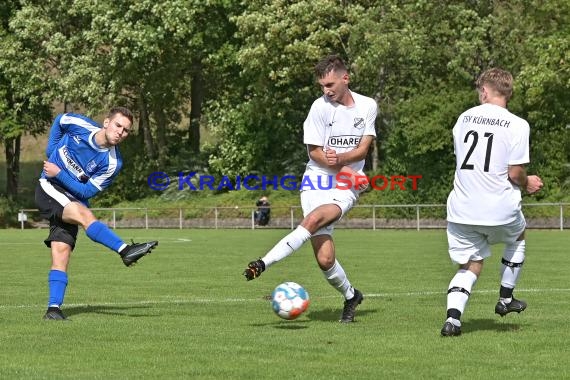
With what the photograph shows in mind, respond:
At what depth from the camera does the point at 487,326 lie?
1045cm

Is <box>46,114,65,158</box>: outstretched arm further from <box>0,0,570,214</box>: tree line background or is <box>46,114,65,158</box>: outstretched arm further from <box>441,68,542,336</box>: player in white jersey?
<box>0,0,570,214</box>: tree line background

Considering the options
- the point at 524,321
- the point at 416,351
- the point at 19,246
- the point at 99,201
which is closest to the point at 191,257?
the point at 19,246

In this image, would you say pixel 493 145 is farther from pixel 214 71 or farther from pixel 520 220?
pixel 214 71

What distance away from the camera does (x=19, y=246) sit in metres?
30.3

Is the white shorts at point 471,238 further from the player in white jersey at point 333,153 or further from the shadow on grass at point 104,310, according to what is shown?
the shadow on grass at point 104,310

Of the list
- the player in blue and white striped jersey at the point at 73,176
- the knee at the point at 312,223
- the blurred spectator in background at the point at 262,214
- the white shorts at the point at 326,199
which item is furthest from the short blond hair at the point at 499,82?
the blurred spectator in background at the point at 262,214

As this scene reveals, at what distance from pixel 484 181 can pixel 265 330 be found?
2.17 meters

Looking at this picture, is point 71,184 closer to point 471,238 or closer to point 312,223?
point 312,223

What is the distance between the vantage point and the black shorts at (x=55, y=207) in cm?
1138

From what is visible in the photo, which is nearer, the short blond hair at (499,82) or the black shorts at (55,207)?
the short blond hair at (499,82)

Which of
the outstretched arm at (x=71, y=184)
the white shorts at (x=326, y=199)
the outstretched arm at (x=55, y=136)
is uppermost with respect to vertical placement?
the outstretched arm at (x=55, y=136)

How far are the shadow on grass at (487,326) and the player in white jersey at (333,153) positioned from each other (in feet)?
3.57

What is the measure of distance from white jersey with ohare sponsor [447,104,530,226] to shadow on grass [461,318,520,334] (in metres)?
0.98

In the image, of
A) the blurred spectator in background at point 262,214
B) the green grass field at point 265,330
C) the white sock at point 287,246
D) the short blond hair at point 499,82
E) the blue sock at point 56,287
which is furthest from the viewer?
the blurred spectator in background at point 262,214
